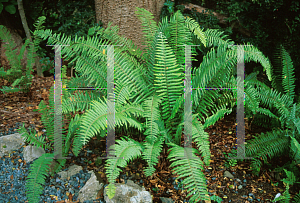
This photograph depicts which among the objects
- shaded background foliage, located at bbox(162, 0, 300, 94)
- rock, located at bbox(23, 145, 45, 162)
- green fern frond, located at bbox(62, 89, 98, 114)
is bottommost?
rock, located at bbox(23, 145, 45, 162)

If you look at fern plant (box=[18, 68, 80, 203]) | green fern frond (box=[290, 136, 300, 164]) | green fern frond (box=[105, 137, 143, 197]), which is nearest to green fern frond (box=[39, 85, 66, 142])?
fern plant (box=[18, 68, 80, 203])

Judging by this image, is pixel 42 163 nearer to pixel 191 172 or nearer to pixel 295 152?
pixel 191 172

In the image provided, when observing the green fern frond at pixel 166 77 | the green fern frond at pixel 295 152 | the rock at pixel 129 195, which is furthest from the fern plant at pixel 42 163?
the green fern frond at pixel 295 152

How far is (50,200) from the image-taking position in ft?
6.21

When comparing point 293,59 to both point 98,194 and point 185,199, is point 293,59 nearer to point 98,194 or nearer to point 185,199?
point 185,199

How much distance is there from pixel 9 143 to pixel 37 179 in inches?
28.1

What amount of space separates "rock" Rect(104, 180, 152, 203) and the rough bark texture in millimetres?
1893

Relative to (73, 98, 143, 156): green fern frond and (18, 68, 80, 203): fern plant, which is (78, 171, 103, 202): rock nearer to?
(18, 68, 80, 203): fern plant

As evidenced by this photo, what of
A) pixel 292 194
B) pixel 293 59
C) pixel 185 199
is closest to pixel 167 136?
pixel 185 199

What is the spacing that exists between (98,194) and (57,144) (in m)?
0.58

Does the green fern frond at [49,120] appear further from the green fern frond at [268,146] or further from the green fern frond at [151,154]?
the green fern frond at [268,146]

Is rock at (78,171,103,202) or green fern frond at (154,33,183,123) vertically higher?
green fern frond at (154,33,183,123)

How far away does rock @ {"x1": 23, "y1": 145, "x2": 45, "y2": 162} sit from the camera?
221cm

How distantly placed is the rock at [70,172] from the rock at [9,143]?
57 centimetres
